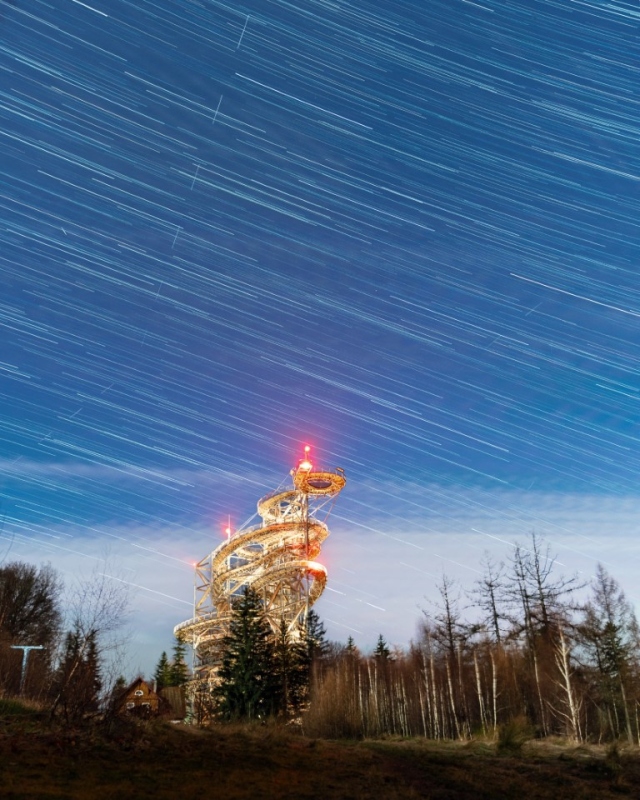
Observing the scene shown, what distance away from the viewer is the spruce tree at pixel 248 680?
31.8 metres

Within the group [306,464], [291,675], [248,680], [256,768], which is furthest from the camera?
[306,464]

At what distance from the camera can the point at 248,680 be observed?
1276 inches

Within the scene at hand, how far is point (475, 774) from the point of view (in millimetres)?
15672

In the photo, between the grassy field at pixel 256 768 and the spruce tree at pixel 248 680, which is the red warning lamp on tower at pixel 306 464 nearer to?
the spruce tree at pixel 248 680

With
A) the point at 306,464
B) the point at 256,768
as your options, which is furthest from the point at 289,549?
the point at 256,768

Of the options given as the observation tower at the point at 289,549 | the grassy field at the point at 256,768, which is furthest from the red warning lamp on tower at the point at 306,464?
the grassy field at the point at 256,768

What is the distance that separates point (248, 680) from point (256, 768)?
19.3 metres

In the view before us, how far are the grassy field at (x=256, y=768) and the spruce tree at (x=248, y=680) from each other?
13241 mm

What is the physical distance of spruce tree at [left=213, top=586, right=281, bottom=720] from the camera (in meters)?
31.8

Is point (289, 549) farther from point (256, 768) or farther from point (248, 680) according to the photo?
point (256, 768)

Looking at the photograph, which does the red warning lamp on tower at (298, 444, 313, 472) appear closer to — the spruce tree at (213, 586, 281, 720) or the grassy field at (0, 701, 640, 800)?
the spruce tree at (213, 586, 281, 720)

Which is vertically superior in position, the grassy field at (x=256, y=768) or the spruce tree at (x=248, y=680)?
the spruce tree at (x=248, y=680)

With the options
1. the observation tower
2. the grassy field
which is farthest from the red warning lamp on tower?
the grassy field

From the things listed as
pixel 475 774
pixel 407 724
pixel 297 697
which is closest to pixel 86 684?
pixel 475 774
